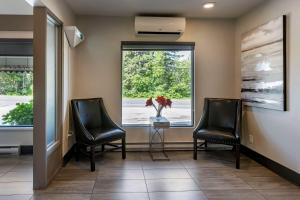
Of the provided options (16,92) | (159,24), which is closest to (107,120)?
(16,92)

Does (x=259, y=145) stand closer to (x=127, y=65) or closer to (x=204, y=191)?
(x=204, y=191)

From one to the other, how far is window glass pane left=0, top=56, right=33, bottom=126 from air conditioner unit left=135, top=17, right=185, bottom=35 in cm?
200

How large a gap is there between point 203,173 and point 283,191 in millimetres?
1002

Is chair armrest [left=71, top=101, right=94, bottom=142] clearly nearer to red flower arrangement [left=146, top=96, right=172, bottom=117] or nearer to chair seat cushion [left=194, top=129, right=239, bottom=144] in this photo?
red flower arrangement [left=146, top=96, right=172, bottom=117]

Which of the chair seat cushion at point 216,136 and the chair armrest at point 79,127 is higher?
the chair armrest at point 79,127

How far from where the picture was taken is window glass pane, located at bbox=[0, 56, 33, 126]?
4.80 meters

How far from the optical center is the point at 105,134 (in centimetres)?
411

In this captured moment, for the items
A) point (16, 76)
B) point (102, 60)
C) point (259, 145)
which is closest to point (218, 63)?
point (259, 145)

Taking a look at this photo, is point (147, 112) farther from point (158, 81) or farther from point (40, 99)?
point (40, 99)

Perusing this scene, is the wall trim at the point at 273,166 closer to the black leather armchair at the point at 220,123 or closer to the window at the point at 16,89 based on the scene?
the black leather armchair at the point at 220,123

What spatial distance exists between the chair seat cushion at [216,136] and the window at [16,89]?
2913 mm

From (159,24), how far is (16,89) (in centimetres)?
274

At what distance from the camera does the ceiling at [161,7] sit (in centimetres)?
404

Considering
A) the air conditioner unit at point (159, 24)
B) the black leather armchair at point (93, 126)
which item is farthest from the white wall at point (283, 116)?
the black leather armchair at point (93, 126)
